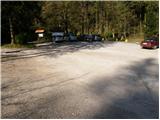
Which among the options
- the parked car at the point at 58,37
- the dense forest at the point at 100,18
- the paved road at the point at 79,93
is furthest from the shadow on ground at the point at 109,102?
the parked car at the point at 58,37

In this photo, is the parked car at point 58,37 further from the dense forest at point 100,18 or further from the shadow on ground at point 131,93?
the shadow on ground at point 131,93

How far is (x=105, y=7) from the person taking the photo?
241ft

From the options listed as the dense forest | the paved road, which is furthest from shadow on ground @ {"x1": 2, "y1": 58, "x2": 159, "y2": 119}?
the dense forest

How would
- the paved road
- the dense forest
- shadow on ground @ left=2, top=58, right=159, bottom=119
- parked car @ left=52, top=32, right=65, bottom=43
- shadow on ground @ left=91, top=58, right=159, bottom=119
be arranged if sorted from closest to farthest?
shadow on ground @ left=2, top=58, right=159, bottom=119 → shadow on ground @ left=91, top=58, right=159, bottom=119 → the paved road → parked car @ left=52, top=32, right=65, bottom=43 → the dense forest

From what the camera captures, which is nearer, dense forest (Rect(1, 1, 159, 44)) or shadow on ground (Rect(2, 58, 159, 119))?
shadow on ground (Rect(2, 58, 159, 119))

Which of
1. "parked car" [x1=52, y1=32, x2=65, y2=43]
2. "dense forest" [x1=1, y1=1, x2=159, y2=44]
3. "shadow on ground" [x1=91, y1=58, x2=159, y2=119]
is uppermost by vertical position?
"dense forest" [x1=1, y1=1, x2=159, y2=44]

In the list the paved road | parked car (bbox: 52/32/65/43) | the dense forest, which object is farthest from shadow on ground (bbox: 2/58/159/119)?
parked car (bbox: 52/32/65/43)

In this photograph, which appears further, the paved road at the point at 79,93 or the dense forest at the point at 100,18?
the dense forest at the point at 100,18

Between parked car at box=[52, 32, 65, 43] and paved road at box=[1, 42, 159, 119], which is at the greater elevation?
paved road at box=[1, 42, 159, 119]

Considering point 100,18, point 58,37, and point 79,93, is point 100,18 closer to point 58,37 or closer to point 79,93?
point 58,37

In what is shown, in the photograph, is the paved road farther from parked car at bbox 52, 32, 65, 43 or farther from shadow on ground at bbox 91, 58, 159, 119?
parked car at bbox 52, 32, 65, 43

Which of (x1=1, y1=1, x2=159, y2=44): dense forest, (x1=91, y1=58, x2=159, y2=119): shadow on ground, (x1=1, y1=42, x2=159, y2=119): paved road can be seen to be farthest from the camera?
(x1=1, y1=1, x2=159, y2=44): dense forest

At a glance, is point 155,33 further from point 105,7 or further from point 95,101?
point 95,101

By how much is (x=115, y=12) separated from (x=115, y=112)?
61.7m
